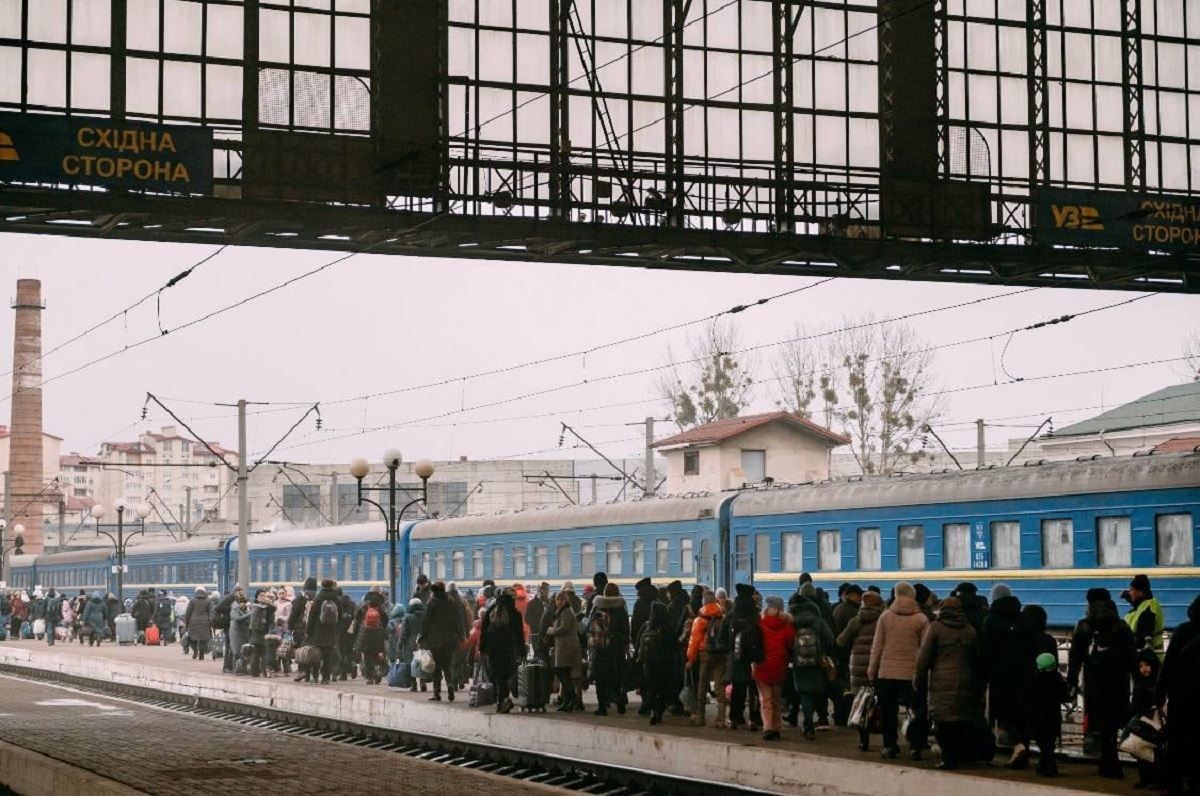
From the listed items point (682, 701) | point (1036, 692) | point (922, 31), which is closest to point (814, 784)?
point (1036, 692)

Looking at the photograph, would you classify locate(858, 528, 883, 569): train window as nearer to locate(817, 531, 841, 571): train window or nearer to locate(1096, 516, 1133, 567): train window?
locate(817, 531, 841, 571): train window

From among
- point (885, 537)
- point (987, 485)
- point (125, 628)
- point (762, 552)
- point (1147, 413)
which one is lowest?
point (125, 628)

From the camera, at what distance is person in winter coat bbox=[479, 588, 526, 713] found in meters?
24.4

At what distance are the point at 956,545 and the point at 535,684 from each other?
8.39m

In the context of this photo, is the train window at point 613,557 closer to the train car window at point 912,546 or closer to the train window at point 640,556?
the train window at point 640,556

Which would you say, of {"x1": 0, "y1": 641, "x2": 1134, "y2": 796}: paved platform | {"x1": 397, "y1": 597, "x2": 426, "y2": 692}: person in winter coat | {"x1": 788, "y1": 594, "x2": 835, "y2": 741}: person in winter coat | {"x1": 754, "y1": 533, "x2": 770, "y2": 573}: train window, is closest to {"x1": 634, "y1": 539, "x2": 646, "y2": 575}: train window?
{"x1": 754, "y1": 533, "x2": 770, "y2": 573}: train window

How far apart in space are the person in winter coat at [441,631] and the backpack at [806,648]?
7394 millimetres

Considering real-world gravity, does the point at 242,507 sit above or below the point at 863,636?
above

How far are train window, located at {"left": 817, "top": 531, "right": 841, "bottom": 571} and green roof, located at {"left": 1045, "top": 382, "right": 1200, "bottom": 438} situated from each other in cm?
3671

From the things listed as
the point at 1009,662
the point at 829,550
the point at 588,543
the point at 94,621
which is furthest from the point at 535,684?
the point at 94,621

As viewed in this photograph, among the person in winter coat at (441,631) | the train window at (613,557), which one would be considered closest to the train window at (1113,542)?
the person in winter coat at (441,631)

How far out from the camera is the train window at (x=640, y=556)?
37625 millimetres

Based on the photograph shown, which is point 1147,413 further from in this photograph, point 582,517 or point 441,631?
point 441,631

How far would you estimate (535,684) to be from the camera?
2462 cm
